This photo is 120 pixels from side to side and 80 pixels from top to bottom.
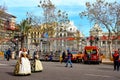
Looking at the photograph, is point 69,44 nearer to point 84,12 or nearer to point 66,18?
point 84,12

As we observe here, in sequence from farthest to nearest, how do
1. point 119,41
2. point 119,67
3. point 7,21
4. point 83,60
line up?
1. point 7,21
2. point 119,41
3. point 83,60
4. point 119,67

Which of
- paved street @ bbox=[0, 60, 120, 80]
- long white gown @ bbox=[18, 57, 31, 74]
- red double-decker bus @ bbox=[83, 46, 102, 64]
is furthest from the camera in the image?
red double-decker bus @ bbox=[83, 46, 102, 64]

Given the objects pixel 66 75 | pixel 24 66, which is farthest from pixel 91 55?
pixel 24 66

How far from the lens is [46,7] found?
214ft

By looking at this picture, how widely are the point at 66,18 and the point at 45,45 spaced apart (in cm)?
1111

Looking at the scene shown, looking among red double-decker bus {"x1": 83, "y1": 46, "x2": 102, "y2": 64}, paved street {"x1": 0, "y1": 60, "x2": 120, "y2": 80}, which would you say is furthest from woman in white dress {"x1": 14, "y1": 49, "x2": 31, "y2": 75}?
red double-decker bus {"x1": 83, "y1": 46, "x2": 102, "y2": 64}

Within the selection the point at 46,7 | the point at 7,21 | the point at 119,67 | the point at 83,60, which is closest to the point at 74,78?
the point at 119,67

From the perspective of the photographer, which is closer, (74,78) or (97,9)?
(74,78)

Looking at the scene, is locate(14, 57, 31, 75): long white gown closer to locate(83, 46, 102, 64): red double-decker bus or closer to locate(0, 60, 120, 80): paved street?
locate(0, 60, 120, 80): paved street

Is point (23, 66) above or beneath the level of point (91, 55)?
beneath

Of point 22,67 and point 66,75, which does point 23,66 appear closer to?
point 22,67

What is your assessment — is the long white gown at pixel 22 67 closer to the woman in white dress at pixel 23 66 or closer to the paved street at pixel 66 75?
the woman in white dress at pixel 23 66

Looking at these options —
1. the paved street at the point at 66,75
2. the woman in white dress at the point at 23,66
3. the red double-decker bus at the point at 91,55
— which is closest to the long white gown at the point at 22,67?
the woman in white dress at the point at 23,66

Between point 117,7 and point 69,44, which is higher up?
point 117,7
